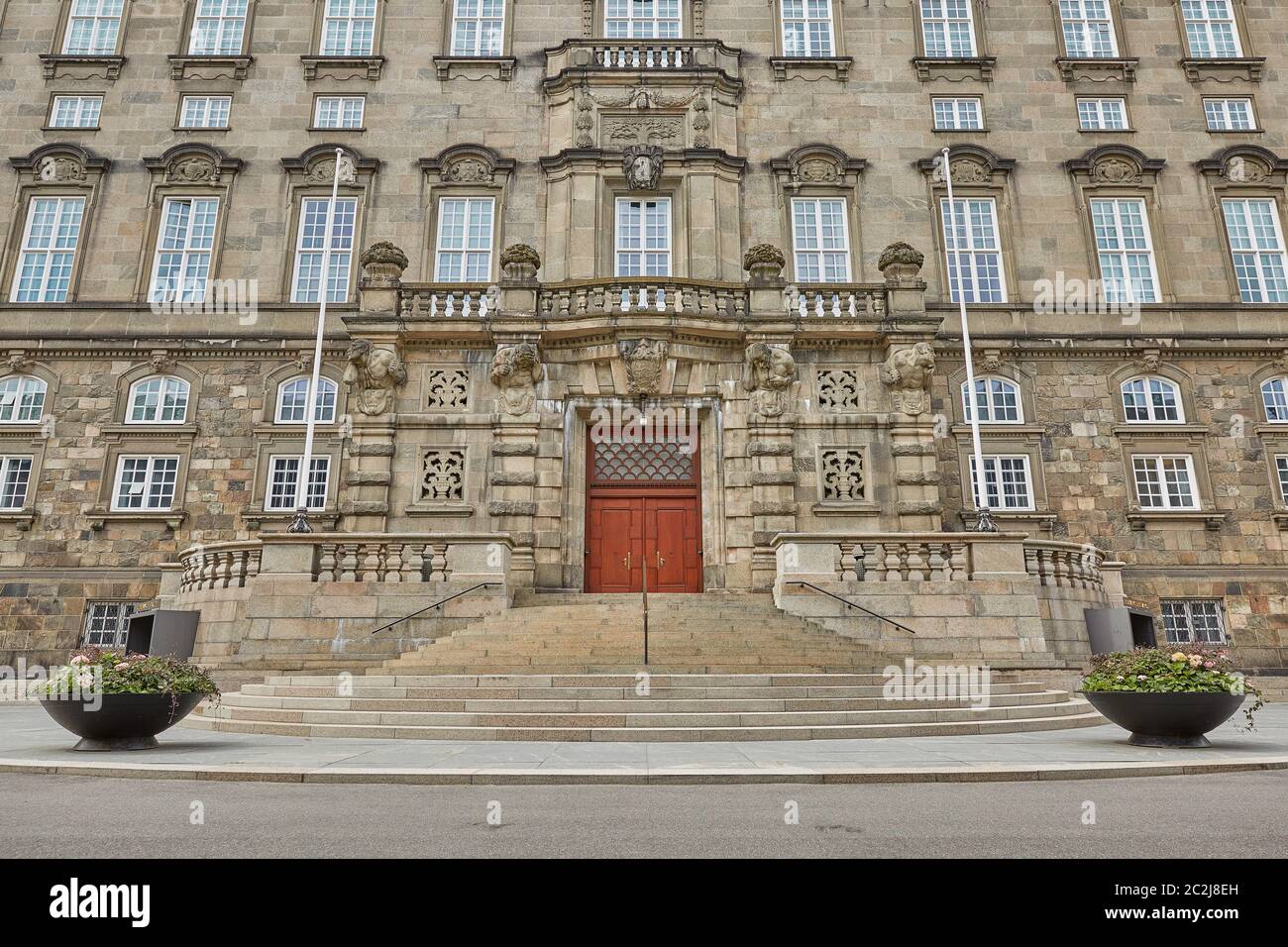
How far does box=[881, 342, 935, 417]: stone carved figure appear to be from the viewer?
69.7 feet

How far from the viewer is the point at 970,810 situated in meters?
6.49

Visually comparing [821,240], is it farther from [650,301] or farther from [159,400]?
[159,400]

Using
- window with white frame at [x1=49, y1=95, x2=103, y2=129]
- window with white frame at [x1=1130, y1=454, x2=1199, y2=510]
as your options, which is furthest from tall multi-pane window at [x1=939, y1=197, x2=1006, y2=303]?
window with white frame at [x1=49, y1=95, x2=103, y2=129]

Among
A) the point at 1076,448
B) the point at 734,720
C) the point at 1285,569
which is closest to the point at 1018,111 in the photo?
the point at 1076,448

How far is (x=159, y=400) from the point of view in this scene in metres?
24.4

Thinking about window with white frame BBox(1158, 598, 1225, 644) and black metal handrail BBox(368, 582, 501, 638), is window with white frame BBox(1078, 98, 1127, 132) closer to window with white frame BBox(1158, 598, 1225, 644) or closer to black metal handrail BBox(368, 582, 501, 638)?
window with white frame BBox(1158, 598, 1225, 644)

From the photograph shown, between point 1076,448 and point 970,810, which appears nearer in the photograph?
point 970,810

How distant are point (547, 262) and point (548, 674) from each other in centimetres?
1492

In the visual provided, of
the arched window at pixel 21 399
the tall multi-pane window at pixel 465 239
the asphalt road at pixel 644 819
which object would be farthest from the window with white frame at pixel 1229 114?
the arched window at pixel 21 399

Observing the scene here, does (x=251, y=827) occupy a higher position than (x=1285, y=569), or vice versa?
(x=1285, y=569)

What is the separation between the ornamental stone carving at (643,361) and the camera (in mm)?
21109

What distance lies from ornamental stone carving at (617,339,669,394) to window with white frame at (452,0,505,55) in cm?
1327

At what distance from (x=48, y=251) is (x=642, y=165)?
721 inches
